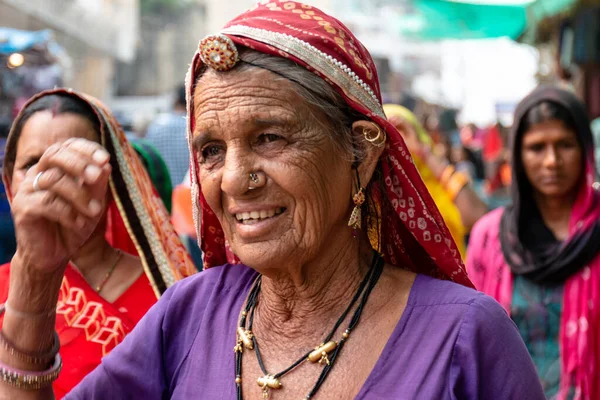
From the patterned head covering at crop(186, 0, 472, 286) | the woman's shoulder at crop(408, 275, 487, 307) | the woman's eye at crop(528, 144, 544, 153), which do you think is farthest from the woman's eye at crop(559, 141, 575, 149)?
the woman's shoulder at crop(408, 275, 487, 307)

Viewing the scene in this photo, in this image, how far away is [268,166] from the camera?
6.31 ft

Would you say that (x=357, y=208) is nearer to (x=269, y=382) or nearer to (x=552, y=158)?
(x=269, y=382)

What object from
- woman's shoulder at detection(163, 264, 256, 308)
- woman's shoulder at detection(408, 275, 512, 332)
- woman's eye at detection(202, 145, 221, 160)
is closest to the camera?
A: woman's shoulder at detection(408, 275, 512, 332)

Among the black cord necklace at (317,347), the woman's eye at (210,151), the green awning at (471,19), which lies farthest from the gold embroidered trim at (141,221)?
the green awning at (471,19)

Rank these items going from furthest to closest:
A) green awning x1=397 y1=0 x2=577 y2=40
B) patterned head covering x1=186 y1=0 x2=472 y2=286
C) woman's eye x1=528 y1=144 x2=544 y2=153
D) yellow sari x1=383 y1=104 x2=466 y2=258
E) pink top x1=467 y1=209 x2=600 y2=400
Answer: green awning x1=397 y1=0 x2=577 y2=40 → yellow sari x1=383 y1=104 x2=466 y2=258 → woman's eye x1=528 y1=144 x2=544 y2=153 → pink top x1=467 y1=209 x2=600 y2=400 → patterned head covering x1=186 y1=0 x2=472 y2=286

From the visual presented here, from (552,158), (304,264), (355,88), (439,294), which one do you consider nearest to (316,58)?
(355,88)

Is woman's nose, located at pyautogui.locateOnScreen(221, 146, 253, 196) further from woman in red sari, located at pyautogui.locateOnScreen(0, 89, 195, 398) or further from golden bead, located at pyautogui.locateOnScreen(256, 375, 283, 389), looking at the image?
woman in red sari, located at pyautogui.locateOnScreen(0, 89, 195, 398)

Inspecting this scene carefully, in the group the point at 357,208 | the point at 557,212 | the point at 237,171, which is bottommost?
the point at 557,212

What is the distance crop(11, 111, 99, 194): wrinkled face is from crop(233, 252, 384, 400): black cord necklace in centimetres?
104

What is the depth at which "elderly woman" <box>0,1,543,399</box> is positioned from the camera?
1.82 metres

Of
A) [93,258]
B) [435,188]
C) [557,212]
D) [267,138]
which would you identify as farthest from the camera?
[435,188]

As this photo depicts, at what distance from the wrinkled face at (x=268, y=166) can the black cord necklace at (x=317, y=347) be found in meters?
0.18

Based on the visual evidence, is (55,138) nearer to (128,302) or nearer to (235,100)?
(128,302)

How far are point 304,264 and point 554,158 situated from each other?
9.71ft
